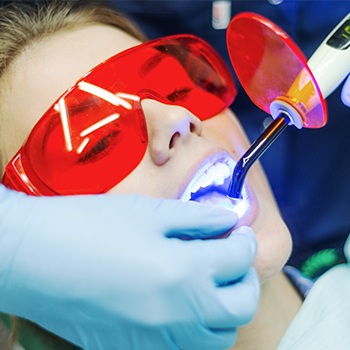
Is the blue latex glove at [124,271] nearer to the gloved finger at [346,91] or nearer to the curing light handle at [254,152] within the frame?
the curing light handle at [254,152]

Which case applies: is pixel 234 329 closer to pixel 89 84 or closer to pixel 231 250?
pixel 231 250

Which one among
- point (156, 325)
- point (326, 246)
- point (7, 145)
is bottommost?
point (326, 246)

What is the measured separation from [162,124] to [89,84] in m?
0.17

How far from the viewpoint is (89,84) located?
3.88ft

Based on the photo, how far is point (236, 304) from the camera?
1.03 metres

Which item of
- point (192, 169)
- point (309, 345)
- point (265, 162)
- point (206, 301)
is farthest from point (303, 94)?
point (265, 162)

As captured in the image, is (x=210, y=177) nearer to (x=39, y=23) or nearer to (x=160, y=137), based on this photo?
(x=160, y=137)

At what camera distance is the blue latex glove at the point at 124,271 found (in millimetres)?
981

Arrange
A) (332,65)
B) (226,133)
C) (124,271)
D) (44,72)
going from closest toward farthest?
(124,271), (332,65), (44,72), (226,133)

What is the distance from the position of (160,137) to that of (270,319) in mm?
504

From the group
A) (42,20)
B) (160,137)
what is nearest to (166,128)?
(160,137)

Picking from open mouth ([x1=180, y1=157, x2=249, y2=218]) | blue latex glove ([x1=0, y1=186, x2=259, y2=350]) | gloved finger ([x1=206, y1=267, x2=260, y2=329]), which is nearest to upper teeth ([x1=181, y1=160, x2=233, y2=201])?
open mouth ([x1=180, y1=157, x2=249, y2=218])

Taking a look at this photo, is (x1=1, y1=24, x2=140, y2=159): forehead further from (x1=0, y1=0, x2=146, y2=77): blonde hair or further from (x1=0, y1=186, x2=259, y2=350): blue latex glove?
(x1=0, y1=186, x2=259, y2=350): blue latex glove

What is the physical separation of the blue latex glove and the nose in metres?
0.12
